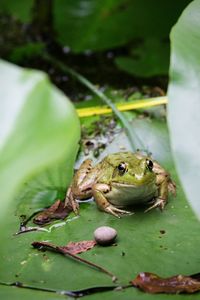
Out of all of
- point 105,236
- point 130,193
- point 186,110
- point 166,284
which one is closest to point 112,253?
point 105,236

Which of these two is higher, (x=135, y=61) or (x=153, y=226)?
(x=153, y=226)

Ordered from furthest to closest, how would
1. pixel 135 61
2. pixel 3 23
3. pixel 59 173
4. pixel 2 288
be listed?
1. pixel 3 23
2. pixel 135 61
3. pixel 59 173
4. pixel 2 288

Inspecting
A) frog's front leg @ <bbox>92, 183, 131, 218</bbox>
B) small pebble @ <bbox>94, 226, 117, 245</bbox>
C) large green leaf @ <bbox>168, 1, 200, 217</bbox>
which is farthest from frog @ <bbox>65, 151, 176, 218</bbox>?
large green leaf @ <bbox>168, 1, 200, 217</bbox>

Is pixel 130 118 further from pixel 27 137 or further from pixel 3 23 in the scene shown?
pixel 3 23

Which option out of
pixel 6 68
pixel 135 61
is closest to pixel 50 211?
pixel 6 68

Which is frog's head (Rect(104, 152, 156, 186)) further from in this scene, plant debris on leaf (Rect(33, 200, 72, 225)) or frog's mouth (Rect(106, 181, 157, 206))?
plant debris on leaf (Rect(33, 200, 72, 225))

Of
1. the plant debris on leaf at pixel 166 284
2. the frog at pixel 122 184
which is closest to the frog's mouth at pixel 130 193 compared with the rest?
the frog at pixel 122 184

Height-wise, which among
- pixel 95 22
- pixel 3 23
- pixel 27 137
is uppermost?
pixel 27 137

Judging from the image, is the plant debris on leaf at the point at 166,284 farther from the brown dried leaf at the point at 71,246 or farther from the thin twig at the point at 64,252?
the brown dried leaf at the point at 71,246
